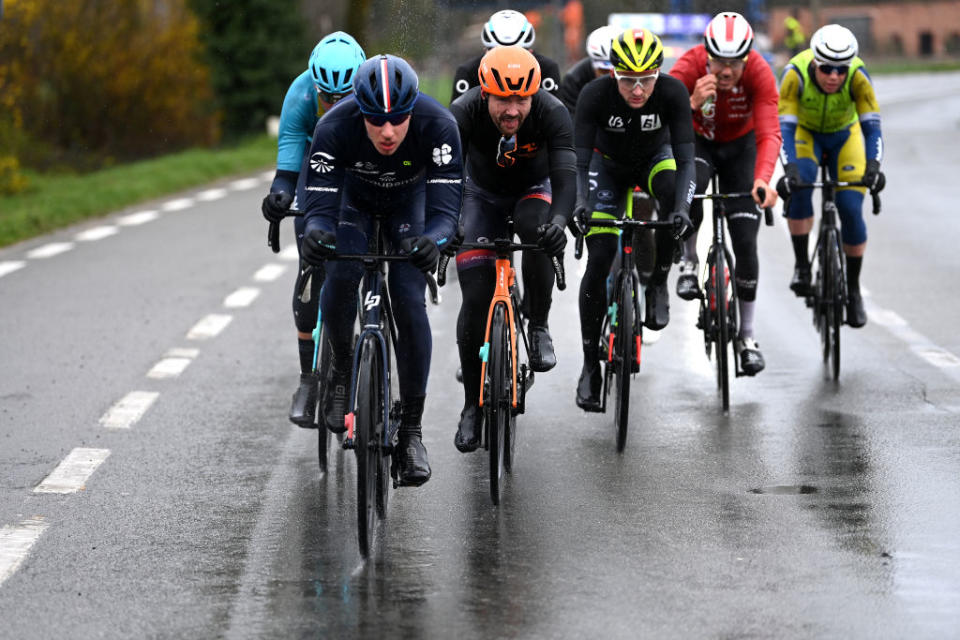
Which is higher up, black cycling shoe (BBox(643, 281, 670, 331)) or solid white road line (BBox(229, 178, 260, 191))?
black cycling shoe (BBox(643, 281, 670, 331))

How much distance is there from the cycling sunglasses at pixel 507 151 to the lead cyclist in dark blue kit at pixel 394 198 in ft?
3.40

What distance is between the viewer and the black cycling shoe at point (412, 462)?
22.5 feet

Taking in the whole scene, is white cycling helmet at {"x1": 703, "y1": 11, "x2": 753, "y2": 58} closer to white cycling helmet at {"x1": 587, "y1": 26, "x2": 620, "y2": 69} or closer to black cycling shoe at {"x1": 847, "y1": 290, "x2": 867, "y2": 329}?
white cycling helmet at {"x1": 587, "y1": 26, "x2": 620, "y2": 69}

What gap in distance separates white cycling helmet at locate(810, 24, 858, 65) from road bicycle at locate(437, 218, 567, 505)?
3151 millimetres

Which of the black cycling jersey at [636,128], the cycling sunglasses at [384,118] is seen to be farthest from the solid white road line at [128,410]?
the cycling sunglasses at [384,118]

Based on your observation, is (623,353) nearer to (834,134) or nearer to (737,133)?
(737,133)

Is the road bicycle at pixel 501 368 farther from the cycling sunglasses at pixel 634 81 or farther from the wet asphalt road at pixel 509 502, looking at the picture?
the cycling sunglasses at pixel 634 81

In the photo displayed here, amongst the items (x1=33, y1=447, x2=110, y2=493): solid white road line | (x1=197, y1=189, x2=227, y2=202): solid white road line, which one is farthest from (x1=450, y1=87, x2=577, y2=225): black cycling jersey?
(x1=197, y1=189, x2=227, y2=202): solid white road line

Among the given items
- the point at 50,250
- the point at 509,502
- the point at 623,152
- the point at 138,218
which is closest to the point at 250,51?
the point at 138,218

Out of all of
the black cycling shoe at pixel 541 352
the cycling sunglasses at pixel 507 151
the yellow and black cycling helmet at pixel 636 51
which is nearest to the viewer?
the cycling sunglasses at pixel 507 151

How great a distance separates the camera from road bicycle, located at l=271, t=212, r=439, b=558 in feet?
20.6

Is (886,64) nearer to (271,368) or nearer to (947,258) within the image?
(947,258)

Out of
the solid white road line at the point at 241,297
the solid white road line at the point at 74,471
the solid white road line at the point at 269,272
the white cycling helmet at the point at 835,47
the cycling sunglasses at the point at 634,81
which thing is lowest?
the solid white road line at the point at 269,272

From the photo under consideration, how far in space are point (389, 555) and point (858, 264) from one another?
5.18 m
